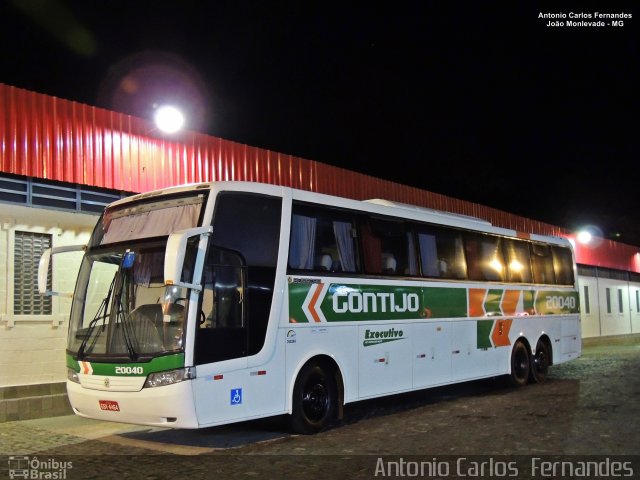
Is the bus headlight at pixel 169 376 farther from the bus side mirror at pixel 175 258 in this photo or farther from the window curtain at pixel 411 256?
the window curtain at pixel 411 256

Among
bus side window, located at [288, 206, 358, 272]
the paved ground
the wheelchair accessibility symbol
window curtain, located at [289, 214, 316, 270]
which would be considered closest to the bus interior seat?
bus side window, located at [288, 206, 358, 272]

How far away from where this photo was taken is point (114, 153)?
11.1 metres

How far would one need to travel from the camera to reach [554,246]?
15.3m

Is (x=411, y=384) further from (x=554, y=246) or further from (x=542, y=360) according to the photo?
(x=554, y=246)

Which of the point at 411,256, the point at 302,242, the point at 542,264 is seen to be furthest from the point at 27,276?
the point at 542,264

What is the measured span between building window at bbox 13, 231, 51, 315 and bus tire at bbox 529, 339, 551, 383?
10163 millimetres

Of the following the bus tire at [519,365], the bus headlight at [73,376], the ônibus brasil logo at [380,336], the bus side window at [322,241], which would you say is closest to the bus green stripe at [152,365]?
the bus headlight at [73,376]

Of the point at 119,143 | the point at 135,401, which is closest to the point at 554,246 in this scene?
the point at 119,143

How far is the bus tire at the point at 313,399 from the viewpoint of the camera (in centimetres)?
809

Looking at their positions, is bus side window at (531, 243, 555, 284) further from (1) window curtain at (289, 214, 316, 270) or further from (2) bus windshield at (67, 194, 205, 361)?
(2) bus windshield at (67, 194, 205, 361)

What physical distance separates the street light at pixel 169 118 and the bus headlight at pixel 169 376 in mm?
5764

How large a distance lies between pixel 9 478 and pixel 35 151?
564 centimetres

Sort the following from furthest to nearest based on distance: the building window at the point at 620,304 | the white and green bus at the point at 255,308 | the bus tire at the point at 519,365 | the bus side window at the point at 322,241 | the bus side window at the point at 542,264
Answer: the building window at the point at 620,304 → the bus side window at the point at 542,264 → the bus tire at the point at 519,365 → the bus side window at the point at 322,241 → the white and green bus at the point at 255,308

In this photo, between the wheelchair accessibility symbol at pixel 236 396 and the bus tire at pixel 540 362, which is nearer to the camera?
the wheelchair accessibility symbol at pixel 236 396
